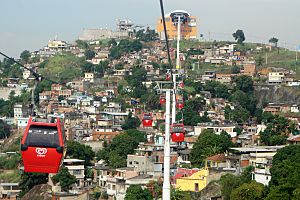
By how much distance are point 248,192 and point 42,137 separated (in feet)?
60.8

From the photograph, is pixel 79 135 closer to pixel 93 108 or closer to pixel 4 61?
pixel 93 108

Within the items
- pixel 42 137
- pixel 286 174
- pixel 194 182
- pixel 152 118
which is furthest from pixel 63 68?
pixel 42 137

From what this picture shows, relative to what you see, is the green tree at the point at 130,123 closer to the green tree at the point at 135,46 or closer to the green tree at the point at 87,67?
the green tree at the point at 87,67

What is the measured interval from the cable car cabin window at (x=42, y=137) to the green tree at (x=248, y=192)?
17.9 metres

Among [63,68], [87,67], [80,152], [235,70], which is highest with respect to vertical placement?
[63,68]

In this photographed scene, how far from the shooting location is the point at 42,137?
1307 cm

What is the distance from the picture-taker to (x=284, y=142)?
46625mm

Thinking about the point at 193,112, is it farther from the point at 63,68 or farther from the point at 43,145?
the point at 43,145

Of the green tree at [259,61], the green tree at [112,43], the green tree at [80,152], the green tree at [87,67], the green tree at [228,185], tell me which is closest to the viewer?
the green tree at [228,185]

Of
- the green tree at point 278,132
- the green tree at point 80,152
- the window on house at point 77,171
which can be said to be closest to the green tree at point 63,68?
the green tree at point 278,132

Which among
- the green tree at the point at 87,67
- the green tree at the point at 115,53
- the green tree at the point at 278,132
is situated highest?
the green tree at the point at 115,53

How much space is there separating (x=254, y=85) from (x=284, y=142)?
85.3ft

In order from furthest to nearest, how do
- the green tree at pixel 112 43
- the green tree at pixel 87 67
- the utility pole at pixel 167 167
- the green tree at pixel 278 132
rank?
the green tree at pixel 112 43
the green tree at pixel 87 67
the green tree at pixel 278 132
the utility pole at pixel 167 167

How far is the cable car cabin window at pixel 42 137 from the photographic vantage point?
13062 mm
